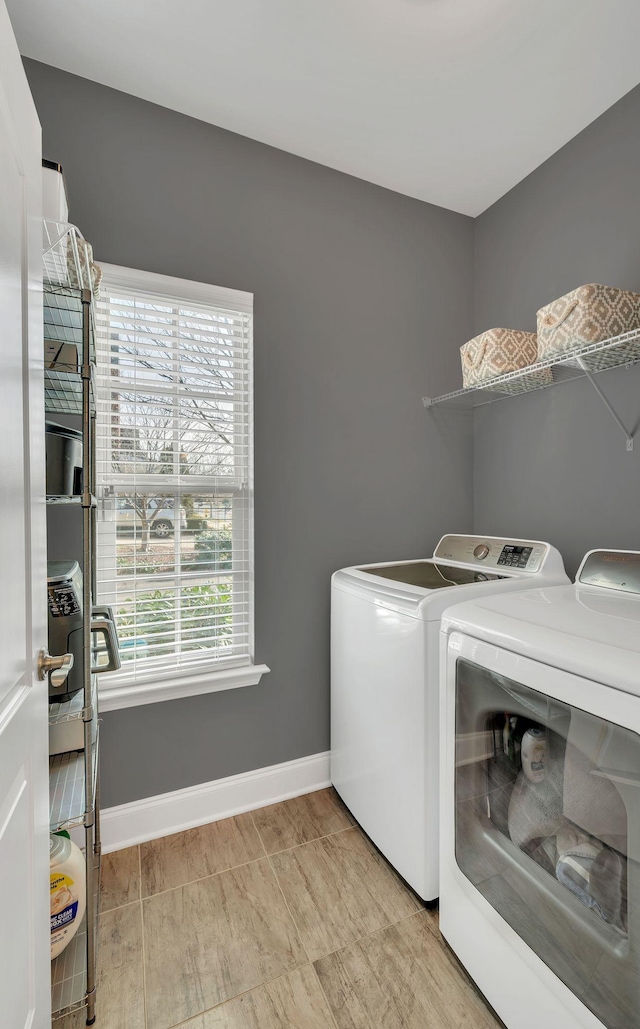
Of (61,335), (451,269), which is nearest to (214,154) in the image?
(61,335)

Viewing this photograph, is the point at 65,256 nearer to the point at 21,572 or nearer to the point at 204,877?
the point at 21,572

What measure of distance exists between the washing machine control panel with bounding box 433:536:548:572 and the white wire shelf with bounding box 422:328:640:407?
24.8 inches

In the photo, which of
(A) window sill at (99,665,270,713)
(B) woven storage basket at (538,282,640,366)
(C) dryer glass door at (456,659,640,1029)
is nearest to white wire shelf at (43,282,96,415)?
(A) window sill at (99,665,270,713)

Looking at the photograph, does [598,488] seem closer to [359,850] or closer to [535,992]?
[535,992]

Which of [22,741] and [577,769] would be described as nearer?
[22,741]

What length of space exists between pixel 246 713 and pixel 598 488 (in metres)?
1.62

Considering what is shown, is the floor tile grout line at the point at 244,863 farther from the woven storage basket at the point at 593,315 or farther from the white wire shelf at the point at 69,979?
the woven storage basket at the point at 593,315

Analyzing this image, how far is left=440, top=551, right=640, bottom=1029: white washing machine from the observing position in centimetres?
83

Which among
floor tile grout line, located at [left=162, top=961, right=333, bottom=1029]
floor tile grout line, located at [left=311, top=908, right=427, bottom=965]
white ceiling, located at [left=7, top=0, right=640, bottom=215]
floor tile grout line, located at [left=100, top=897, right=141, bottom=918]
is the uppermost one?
white ceiling, located at [left=7, top=0, right=640, bottom=215]

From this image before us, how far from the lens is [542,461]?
2002 mm

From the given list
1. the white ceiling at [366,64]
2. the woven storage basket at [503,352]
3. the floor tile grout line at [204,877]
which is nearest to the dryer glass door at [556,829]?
the floor tile grout line at [204,877]

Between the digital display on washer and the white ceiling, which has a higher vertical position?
the white ceiling

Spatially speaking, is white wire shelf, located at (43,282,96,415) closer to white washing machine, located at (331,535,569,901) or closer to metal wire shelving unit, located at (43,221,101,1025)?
metal wire shelving unit, located at (43,221,101,1025)

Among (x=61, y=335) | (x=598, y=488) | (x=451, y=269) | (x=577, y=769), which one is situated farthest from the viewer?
(x=451, y=269)
